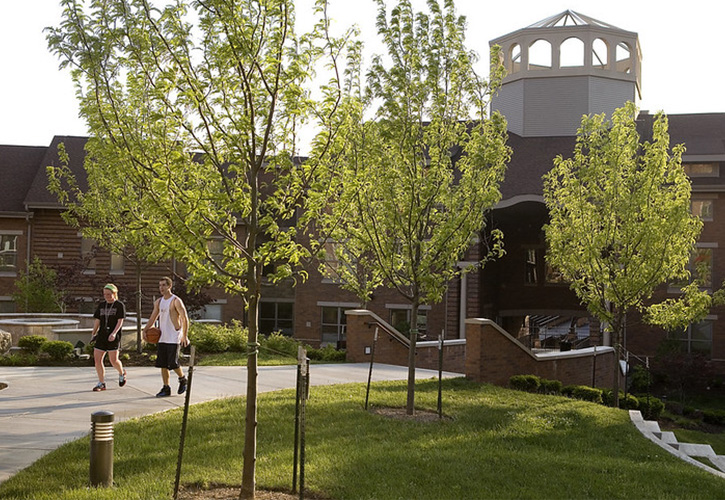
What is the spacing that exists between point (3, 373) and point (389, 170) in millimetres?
9143

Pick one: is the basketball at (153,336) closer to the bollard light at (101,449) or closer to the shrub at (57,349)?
the bollard light at (101,449)

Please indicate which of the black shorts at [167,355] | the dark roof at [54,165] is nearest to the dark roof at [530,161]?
the dark roof at [54,165]

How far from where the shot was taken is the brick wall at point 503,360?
1808 centimetres

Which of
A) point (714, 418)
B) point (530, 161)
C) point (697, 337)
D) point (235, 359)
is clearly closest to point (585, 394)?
point (714, 418)

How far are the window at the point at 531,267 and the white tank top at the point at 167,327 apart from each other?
26.5m

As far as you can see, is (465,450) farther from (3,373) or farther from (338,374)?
(3,373)

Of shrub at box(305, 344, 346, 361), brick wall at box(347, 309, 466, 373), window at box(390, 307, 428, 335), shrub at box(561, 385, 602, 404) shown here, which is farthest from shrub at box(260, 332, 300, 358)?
window at box(390, 307, 428, 335)

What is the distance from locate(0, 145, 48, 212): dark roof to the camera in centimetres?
3559

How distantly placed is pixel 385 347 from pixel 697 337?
17704 millimetres

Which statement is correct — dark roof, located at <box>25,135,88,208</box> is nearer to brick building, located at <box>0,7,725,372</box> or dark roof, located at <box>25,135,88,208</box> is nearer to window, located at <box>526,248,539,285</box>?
brick building, located at <box>0,7,725,372</box>

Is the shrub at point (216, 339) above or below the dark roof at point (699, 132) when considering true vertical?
below

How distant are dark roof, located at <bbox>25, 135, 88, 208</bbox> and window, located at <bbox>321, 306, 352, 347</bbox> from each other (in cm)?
1283

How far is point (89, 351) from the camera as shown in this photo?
18.7 meters

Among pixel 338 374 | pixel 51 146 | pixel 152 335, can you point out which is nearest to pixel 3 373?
pixel 152 335
